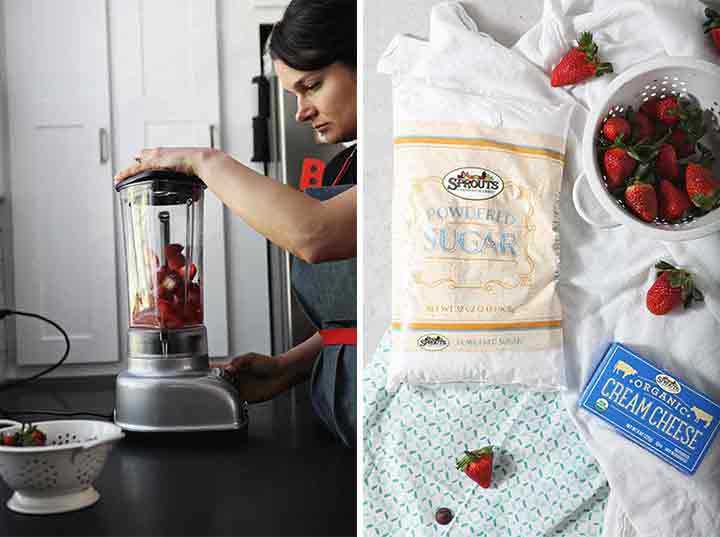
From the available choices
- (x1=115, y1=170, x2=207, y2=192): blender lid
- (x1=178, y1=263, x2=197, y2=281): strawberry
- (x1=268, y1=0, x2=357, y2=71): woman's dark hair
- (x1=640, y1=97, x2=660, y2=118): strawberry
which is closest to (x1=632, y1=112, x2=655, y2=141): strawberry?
(x1=640, y1=97, x2=660, y2=118): strawberry

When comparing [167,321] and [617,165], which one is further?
[167,321]

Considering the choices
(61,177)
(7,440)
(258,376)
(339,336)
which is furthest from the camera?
(61,177)

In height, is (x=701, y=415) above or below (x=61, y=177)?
below

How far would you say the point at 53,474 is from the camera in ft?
3.92

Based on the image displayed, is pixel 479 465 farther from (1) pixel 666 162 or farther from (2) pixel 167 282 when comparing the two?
(2) pixel 167 282

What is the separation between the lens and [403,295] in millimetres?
908

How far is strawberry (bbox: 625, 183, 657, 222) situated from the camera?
877 millimetres

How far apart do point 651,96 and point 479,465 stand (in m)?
0.42

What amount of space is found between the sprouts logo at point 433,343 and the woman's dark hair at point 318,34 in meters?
0.54

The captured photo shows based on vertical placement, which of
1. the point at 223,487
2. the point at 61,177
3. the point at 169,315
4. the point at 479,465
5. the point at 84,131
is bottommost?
the point at 223,487

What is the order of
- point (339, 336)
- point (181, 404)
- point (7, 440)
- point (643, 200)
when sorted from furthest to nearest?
point (181, 404), point (339, 336), point (7, 440), point (643, 200)

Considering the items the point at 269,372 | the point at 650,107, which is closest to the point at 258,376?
the point at 269,372

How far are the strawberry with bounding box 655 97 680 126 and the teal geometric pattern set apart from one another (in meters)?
0.31

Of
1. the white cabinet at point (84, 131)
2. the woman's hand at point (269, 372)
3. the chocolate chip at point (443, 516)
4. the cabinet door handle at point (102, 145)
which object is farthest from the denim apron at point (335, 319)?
the cabinet door handle at point (102, 145)
